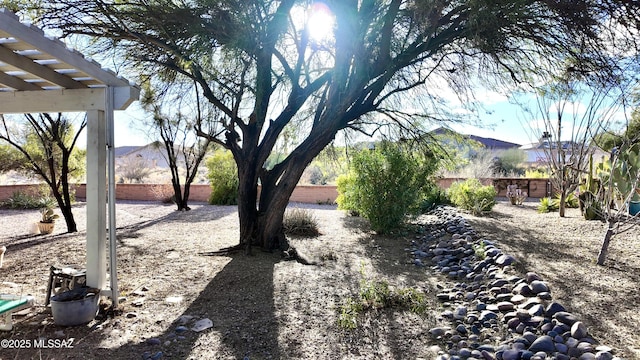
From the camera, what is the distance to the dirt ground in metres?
2.96

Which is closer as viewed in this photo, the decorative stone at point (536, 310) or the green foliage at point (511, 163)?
the decorative stone at point (536, 310)

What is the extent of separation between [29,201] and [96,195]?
38.0 ft

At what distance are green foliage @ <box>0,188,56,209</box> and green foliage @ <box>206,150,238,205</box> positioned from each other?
16.0 ft

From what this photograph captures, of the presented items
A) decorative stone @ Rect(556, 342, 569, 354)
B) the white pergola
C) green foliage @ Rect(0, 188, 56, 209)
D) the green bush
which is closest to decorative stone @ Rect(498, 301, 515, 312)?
decorative stone @ Rect(556, 342, 569, 354)

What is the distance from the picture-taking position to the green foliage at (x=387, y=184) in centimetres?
754

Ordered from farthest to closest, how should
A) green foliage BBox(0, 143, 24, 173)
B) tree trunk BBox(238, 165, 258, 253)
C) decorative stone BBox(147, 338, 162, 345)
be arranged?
green foliage BBox(0, 143, 24, 173) < tree trunk BBox(238, 165, 258, 253) < decorative stone BBox(147, 338, 162, 345)

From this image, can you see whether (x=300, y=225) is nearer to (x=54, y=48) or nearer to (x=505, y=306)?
(x=505, y=306)

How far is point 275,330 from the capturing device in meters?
3.26

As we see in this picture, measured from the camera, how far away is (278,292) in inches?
165

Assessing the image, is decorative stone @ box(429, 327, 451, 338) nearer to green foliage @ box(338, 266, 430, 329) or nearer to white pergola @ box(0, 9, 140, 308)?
green foliage @ box(338, 266, 430, 329)

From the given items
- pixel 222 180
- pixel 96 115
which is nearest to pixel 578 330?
pixel 96 115

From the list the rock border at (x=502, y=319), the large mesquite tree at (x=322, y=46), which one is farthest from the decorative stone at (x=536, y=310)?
the large mesquite tree at (x=322, y=46)

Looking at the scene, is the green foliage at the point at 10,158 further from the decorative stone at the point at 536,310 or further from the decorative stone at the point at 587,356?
the decorative stone at the point at 587,356

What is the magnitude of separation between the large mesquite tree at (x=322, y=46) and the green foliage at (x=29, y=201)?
8.58m
